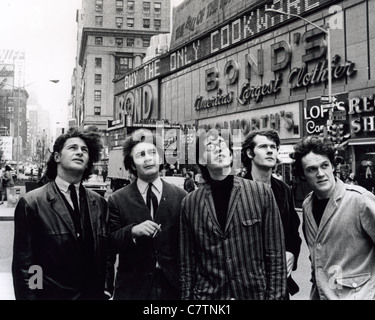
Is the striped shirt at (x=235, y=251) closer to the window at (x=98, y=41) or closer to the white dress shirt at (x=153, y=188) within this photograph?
the white dress shirt at (x=153, y=188)

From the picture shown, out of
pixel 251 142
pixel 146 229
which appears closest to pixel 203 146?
pixel 146 229

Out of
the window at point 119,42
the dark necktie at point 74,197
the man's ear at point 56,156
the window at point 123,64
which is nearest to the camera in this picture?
the dark necktie at point 74,197

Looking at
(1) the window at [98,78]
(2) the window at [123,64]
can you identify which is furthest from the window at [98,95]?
(2) the window at [123,64]

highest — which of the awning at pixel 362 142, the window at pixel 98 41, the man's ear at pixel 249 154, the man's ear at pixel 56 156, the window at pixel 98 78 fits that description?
the window at pixel 98 41

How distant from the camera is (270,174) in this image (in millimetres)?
3475

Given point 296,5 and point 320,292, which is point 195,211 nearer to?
point 320,292

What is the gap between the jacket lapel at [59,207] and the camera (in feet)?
8.75

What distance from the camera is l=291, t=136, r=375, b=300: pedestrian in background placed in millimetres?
2580

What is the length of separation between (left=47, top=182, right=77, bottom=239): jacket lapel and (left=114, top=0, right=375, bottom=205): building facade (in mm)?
9791

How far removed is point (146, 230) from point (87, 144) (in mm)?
779

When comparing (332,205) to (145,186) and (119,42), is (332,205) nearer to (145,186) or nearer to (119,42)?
(145,186)

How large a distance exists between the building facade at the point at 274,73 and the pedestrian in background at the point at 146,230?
30.5 feet

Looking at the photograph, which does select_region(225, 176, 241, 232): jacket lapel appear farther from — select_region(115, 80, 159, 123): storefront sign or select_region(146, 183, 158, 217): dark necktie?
select_region(115, 80, 159, 123): storefront sign
